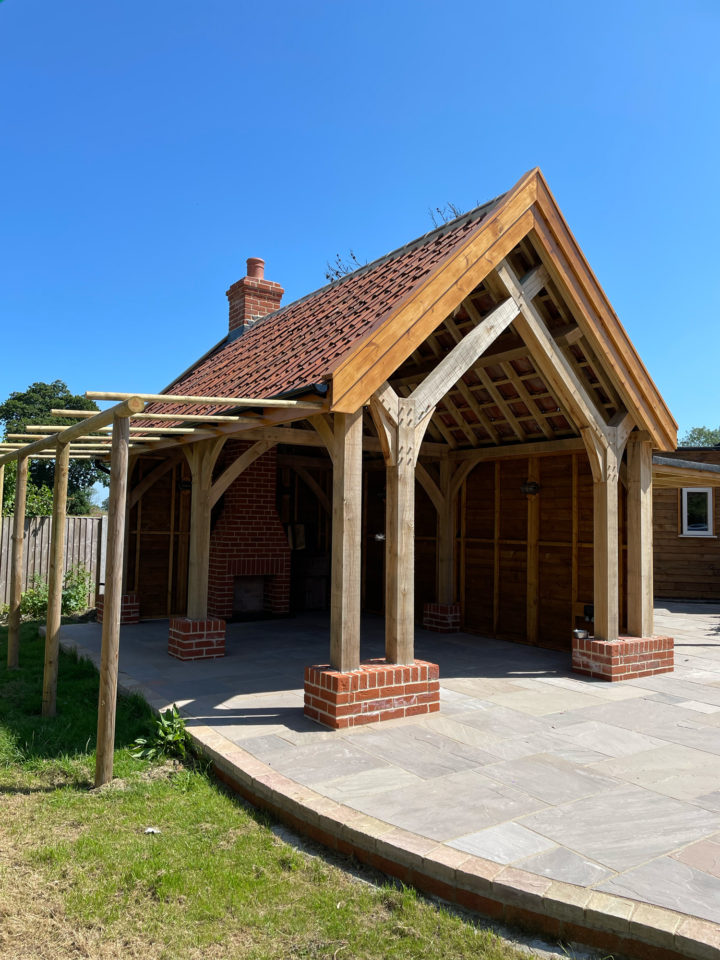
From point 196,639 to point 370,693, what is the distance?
3.40m

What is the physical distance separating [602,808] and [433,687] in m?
2.27

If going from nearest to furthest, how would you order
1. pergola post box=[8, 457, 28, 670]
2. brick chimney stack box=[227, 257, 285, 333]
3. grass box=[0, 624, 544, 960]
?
grass box=[0, 624, 544, 960], pergola post box=[8, 457, 28, 670], brick chimney stack box=[227, 257, 285, 333]

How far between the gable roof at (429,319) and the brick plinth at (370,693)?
7.87 ft

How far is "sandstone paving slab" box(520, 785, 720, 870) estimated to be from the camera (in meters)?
3.53

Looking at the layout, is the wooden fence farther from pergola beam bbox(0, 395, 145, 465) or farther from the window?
the window

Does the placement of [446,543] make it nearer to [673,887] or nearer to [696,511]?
[673,887]

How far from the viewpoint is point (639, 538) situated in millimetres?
8422

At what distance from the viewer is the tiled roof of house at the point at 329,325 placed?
6.25 metres

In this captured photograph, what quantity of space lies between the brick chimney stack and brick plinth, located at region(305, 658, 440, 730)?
9392 mm

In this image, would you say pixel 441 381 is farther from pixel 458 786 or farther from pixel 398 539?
pixel 458 786

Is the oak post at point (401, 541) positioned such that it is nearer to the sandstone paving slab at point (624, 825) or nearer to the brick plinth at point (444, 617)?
the sandstone paving slab at point (624, 825)

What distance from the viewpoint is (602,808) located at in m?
4.12

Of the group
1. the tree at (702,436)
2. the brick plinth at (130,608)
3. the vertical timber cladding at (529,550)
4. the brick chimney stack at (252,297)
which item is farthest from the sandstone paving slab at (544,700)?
the tree at (702,436)

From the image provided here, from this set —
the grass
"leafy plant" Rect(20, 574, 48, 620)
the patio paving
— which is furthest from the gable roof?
"leafy plant" Rect(20, 574, 48, 620)
